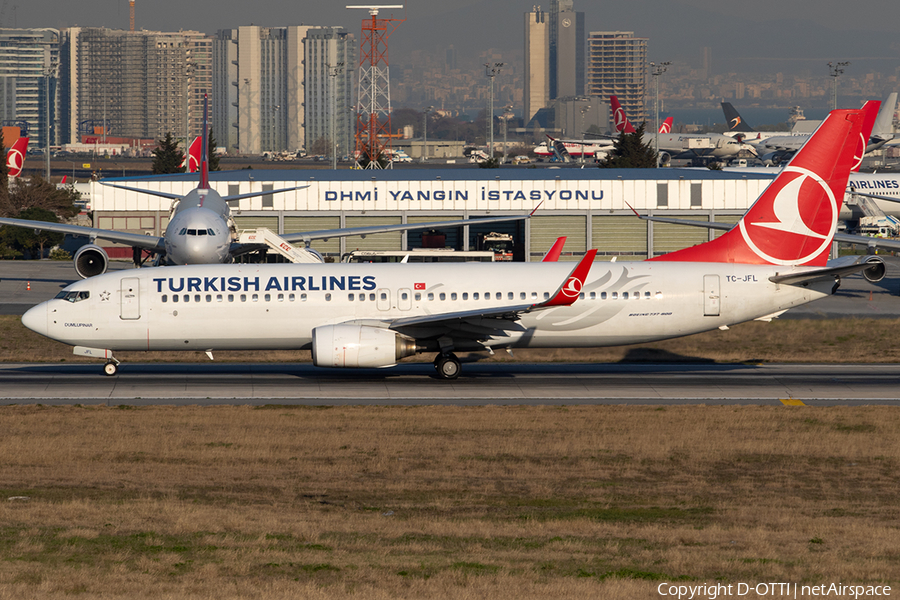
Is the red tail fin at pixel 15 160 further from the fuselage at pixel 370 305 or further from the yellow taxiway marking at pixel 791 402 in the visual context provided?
the yellow taxiway marking at pixel 791 402

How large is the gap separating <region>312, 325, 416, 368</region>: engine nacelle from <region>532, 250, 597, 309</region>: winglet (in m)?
A: 4.94

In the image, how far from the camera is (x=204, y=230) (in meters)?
47.6

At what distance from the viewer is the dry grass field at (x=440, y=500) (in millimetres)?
14438

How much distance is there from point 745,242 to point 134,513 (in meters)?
24.4

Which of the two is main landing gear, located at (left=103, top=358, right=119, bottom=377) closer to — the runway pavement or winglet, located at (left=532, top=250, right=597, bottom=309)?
the runway pavement

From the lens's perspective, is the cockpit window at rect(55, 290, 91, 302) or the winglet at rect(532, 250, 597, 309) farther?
the cockpit window at rect(55, 290, 91, 302)

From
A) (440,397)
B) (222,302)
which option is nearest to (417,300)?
(440,397)

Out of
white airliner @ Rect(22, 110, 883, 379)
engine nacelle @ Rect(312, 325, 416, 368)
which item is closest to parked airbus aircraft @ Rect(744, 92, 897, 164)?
white airliner @ Rect(22, 110, 883, 379)

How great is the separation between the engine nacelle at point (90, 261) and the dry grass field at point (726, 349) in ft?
30.9

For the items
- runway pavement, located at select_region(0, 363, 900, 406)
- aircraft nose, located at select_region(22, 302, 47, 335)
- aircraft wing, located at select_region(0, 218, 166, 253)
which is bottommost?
runway pavement, located at select_region(0, 363, 900, 406)

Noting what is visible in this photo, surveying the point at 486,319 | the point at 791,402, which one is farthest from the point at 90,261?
the point at 791,402

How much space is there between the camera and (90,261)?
55.4 m

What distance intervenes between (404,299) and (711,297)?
10389 mm

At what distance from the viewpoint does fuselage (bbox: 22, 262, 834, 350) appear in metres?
34.2
